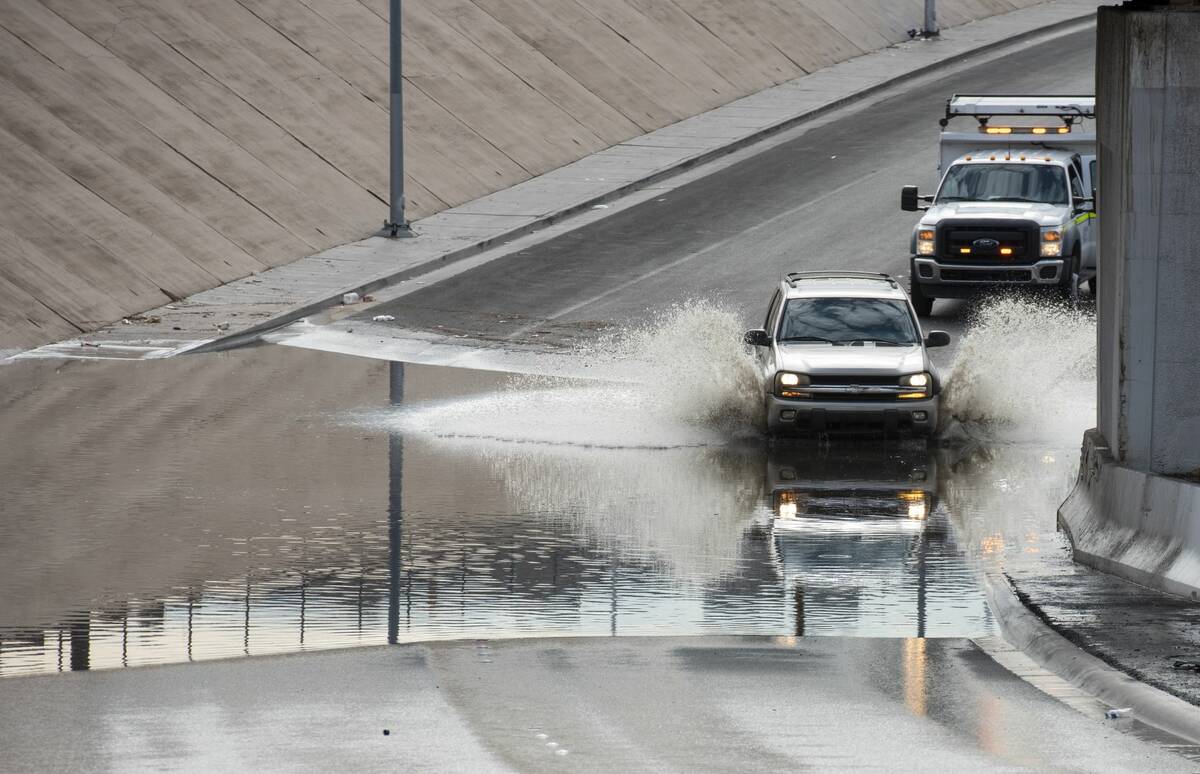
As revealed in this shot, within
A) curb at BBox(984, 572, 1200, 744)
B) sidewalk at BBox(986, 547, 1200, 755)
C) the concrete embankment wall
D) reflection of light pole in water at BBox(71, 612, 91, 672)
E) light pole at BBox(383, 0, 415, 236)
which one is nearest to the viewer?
curb at BBox(984, 572, 1200, 744)


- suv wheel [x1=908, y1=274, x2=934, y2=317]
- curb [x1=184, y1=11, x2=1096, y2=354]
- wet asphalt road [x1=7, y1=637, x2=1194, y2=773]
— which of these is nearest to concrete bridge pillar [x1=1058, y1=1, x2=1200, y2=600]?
wet asphalt road [x1=7, y1=637, x2=1194, y2=773]

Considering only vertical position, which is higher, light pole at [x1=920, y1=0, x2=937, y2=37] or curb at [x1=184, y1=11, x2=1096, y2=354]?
light pole at [x1=920, y1=0, x2=937, y2=37]

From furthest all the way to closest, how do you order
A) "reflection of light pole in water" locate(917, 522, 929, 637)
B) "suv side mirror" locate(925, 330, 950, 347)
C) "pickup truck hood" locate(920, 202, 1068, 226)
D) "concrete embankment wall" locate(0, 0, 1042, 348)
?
"concrete embankment wall" locate(0, 0, 1042, 348) → "pickup truck hood" locate(920, 202, 1068, 226) → "suv side mirror" locate(925, 330, 950, 347) → "reflection of light pole in water" locate(917, 522, 929, 637)

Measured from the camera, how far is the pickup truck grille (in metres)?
28.2

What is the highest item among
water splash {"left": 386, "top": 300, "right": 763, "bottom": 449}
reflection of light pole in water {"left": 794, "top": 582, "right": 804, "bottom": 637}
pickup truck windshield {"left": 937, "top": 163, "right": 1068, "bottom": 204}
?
pickup truck windshield {"left": 937, "top": 163, "right": 1068, "bottom": 204}

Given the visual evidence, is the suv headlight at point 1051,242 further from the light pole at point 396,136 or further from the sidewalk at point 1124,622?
the sidewalk at point 1124,622

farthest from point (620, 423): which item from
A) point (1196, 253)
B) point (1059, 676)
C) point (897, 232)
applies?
point (897, 232)

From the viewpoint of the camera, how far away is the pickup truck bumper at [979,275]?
1112 inches

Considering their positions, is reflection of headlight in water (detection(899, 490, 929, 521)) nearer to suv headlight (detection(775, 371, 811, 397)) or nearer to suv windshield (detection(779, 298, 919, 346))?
suv headlight (detection(775, 371, 811, 397))

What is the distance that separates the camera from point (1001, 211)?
2861 cm

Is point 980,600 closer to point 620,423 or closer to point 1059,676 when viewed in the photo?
point 1059,676

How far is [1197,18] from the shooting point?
48.1 ft

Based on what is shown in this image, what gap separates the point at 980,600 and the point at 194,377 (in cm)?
1383

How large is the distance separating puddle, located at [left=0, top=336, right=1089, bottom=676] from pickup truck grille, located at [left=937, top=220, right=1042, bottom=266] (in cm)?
684
